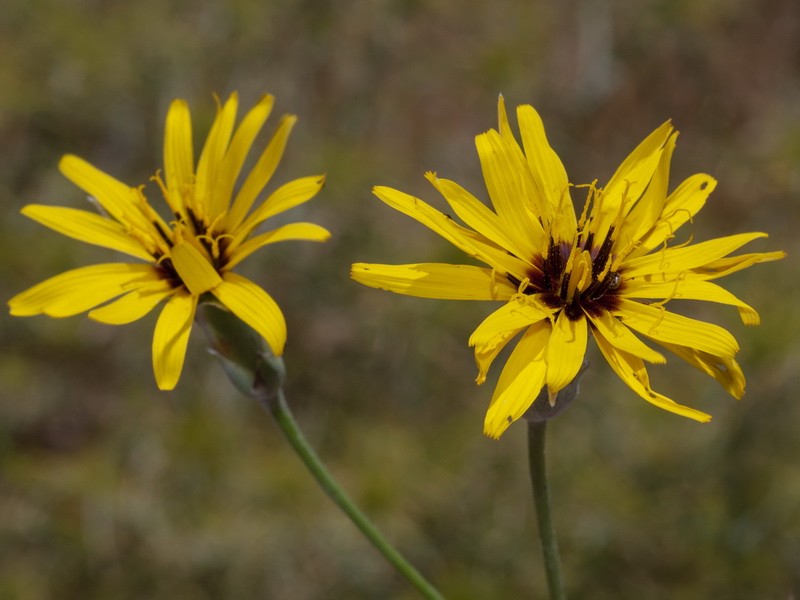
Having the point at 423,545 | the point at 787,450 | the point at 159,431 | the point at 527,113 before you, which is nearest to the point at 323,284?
the point at 159,431

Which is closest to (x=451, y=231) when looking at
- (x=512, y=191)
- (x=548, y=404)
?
(x=512, y=191)

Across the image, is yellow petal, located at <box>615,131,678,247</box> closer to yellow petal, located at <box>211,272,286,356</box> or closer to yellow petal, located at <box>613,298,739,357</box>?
yellow petal, located at <box>613,298,739,357</box>

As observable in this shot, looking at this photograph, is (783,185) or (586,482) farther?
(783,185)

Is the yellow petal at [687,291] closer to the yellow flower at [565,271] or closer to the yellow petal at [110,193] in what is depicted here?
the yellow flower at [565,271]

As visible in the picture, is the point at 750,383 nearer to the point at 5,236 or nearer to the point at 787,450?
the point at 787,450

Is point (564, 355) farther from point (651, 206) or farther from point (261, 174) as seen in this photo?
point (261, 174)

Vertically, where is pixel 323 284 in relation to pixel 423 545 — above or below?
above

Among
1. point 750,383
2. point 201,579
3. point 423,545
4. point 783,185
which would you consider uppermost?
point 783,185

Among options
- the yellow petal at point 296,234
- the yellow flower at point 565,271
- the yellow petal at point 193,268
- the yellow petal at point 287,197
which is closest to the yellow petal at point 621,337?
the yellow flower at point 565,271
